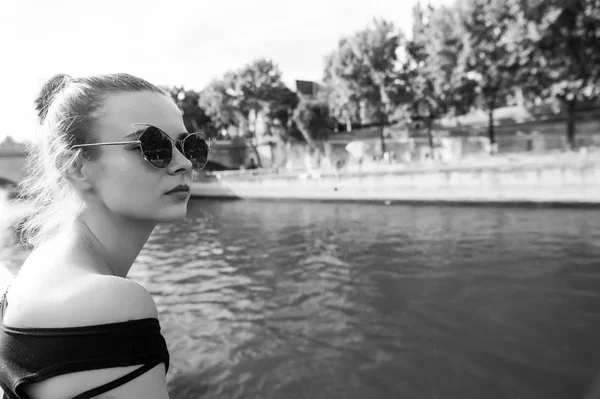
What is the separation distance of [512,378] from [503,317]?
80.9 inches

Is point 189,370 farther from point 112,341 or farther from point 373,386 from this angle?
point 112,341

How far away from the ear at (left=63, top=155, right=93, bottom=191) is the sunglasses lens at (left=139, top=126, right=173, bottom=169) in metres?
0.20

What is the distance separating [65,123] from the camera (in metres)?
1.23

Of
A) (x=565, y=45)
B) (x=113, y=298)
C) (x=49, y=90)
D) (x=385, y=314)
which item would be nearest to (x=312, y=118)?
(x=565, y=45)

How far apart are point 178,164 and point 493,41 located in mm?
28620

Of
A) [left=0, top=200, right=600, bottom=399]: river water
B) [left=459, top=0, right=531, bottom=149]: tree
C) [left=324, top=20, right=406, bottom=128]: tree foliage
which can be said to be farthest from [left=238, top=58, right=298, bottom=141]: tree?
[left=0, top=200, right=600, bottom=399]: river water

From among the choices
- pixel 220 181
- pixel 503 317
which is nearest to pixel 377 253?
pixel 503 317

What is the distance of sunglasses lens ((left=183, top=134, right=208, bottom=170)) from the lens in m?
1.44

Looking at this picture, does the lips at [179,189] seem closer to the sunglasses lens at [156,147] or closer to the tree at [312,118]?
the sunglasses lens at [156,147]

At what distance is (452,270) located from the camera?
9844 mm

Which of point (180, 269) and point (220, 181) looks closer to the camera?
point (180, 269)

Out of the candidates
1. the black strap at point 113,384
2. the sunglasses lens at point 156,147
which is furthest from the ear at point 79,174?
the black strap at point 113,384

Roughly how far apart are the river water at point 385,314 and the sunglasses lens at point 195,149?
428 centimetres

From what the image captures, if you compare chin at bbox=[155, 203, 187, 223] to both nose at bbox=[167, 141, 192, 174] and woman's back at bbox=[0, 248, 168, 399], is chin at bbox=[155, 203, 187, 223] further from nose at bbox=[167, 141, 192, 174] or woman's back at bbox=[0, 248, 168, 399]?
woman's back at bbox=[0, 248, 168, 399]
